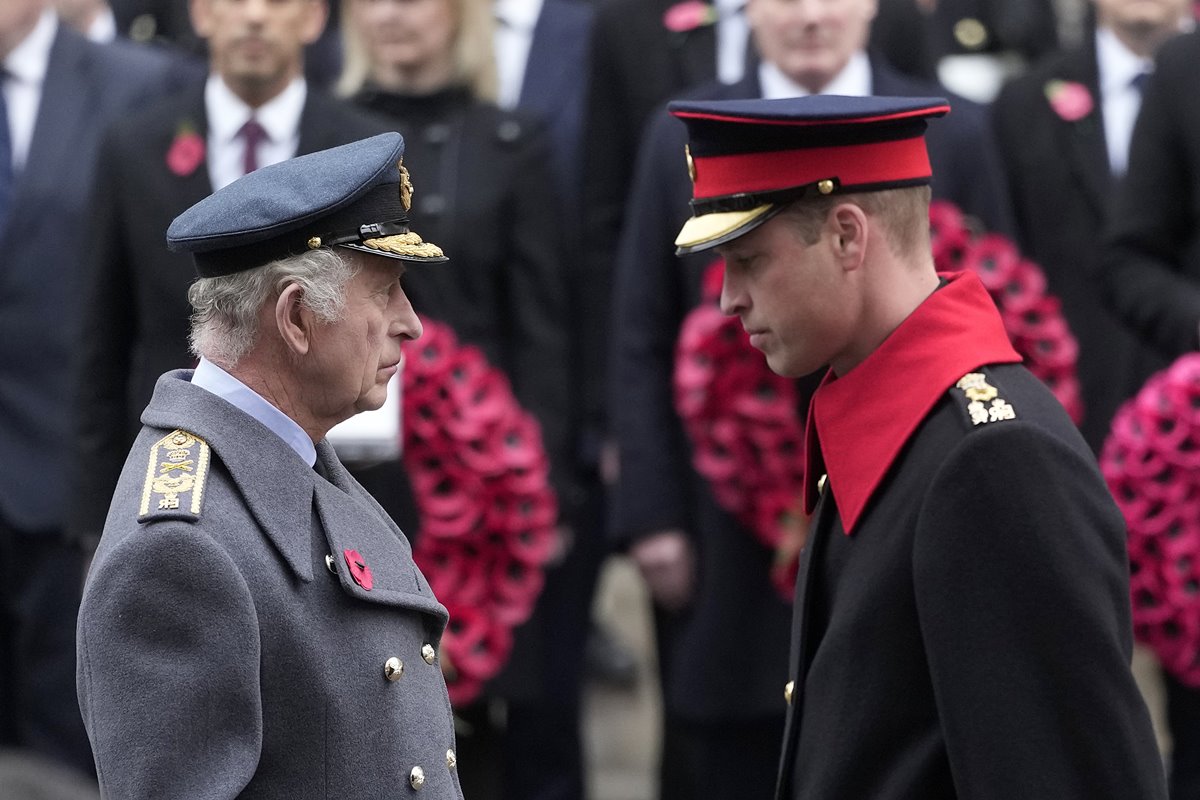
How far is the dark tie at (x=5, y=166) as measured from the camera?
6.04 meters

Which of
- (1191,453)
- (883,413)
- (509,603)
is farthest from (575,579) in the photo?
(883,413)

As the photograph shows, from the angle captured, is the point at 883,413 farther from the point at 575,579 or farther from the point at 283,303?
the point at 575,579

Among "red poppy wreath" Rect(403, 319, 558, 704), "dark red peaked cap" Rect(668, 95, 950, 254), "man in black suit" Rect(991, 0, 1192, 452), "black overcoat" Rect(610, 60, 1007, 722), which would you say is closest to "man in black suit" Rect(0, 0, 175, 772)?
"red poppy wreath" Rect(403, 319, 558, 704)

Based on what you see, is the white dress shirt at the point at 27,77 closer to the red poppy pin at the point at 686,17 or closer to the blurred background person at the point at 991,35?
the red poppy pin at the point at 686,17

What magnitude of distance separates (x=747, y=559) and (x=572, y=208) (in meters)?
1.48

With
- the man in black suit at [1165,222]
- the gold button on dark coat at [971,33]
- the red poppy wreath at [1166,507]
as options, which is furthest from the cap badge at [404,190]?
the gold button on dark coat at [971,33]

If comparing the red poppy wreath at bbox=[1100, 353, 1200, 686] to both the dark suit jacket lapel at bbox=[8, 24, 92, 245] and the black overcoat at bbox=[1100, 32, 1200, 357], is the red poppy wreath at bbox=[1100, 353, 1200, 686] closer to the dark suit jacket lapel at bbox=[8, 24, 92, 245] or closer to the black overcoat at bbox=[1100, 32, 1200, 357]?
the black overcoat at bbox=[1100, 32, 1200, 357]

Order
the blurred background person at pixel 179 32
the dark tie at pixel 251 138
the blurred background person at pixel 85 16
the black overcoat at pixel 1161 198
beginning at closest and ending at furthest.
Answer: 1. the black overcoat at pixel 1161 198
2. the dark tie at pixel 251 138
3. the blurred background person at pixel 179 32
4. the blurred background person at pixel 85 16

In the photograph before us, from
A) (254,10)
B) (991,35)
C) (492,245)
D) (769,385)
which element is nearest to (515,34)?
(492,245)

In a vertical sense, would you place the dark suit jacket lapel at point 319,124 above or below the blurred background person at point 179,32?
above

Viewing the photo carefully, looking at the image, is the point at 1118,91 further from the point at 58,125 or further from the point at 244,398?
the point at 244,398

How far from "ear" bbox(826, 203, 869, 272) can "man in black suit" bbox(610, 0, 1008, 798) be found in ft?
7.52

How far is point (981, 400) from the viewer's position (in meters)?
2.92

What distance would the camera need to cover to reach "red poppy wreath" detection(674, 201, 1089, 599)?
511 cm
